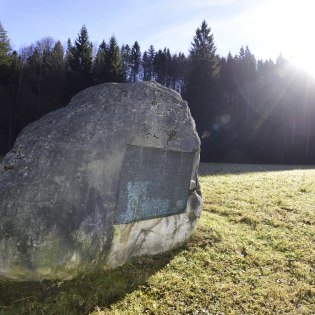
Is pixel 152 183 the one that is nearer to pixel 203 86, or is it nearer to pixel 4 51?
pixel 4 51

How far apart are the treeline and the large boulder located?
34831 millimetres

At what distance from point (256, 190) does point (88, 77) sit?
1225 inches

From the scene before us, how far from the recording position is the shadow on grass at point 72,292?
520 centimetres

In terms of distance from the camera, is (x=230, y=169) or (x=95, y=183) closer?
(x=95, y=183)

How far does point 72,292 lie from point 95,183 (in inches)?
70.2

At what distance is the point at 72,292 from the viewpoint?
5.59 meters

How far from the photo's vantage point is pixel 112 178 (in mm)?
6211

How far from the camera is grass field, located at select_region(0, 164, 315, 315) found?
546cm

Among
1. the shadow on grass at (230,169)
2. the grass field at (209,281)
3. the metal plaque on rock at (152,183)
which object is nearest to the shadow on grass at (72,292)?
the grass field at (209,281)

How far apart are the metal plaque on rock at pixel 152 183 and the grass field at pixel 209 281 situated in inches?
38.3

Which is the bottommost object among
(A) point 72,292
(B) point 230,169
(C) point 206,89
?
(A) point 72,292

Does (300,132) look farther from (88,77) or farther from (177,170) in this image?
(177,170)

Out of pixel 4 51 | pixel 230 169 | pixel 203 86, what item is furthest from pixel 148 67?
pixel 230 169

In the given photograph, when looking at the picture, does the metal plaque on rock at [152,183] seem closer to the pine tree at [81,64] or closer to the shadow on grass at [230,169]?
the shadow on grass at [230,169]
